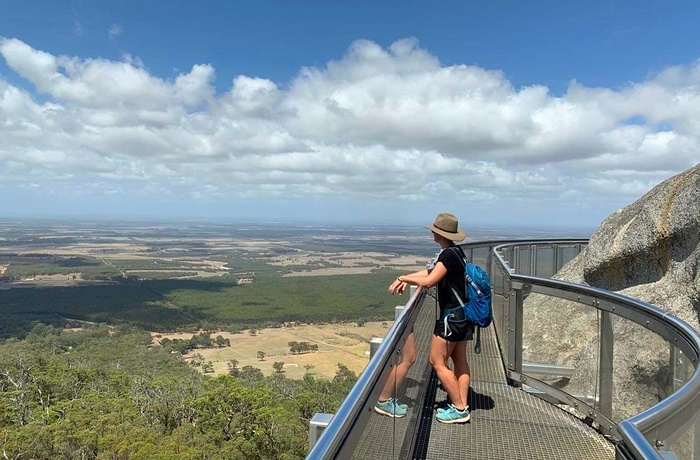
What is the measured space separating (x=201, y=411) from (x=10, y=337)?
2519 inches

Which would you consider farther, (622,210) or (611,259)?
(622,210)

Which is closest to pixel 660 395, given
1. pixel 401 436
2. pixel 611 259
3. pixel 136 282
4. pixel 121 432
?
pixel 401 436

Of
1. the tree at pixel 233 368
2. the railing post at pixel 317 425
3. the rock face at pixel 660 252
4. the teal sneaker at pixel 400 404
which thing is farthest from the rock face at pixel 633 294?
the tree at pixel 233 368

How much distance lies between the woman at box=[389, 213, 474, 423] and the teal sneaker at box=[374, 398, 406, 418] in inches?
56.4

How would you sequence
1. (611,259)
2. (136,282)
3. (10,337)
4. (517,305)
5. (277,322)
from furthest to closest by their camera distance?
1. (136,282)
2. (277,322)
3. (10,337)
4. (611,259)
5. (517,305)

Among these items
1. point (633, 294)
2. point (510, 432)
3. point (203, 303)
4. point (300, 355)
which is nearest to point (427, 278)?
point (510, 432)

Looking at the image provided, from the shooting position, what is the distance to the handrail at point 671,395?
1.54m

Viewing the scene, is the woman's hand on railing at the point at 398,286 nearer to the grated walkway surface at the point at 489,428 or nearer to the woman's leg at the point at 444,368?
the grated walkway surface at the point at 489,428

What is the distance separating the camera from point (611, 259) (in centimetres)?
886

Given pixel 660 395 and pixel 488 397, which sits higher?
pixel 660 395

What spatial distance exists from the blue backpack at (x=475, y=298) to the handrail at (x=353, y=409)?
1466mm

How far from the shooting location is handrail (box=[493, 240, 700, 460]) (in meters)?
1.54

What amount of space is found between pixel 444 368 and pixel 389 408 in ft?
6.19

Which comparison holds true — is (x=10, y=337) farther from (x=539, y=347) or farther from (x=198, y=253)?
(x=198, y=253)
